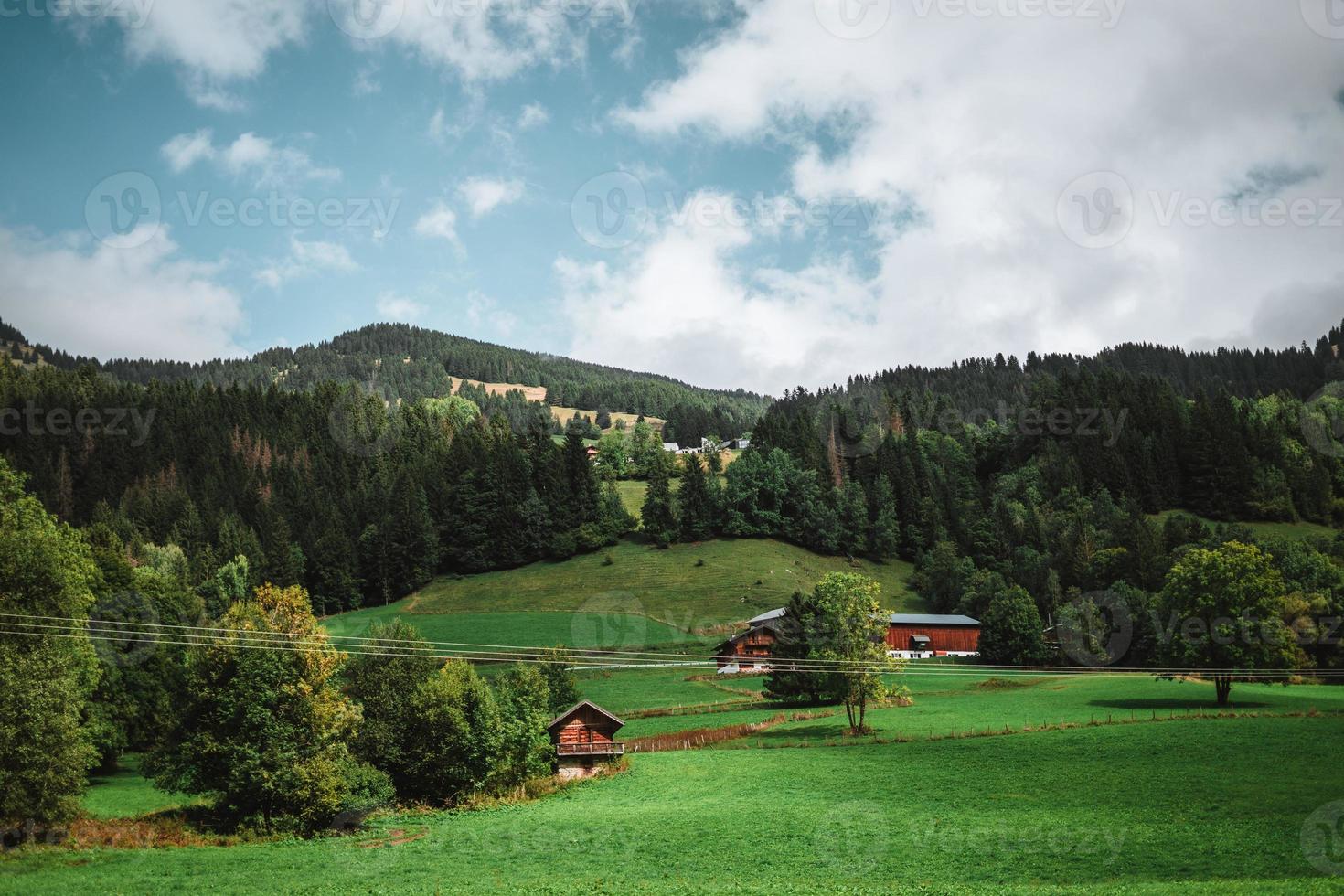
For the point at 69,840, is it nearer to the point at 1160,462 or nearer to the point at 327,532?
the point at 327,532

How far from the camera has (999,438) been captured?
16750cm

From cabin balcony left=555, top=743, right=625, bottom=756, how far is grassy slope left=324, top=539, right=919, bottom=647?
3954 centimetres

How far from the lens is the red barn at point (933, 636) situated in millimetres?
104000

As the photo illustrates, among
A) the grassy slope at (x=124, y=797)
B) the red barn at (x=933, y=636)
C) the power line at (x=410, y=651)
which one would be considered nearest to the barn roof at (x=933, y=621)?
the red barn at (x=933, y=636)

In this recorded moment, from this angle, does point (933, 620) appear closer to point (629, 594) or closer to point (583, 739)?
point (629, 594)

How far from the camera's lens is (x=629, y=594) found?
114062 mm

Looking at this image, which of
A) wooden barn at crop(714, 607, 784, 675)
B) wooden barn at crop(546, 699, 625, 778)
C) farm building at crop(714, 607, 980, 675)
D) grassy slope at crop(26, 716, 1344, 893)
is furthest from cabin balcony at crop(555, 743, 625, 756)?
farm building at crop(714, 607, 980, 675)

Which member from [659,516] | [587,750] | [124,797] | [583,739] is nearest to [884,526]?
[659,516]

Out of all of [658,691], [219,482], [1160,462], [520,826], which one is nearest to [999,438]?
[1160,462]

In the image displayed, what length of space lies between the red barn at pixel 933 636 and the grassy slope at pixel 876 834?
54.3 metres

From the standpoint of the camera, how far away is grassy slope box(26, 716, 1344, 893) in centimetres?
3012

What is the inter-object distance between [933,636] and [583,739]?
Result: 6262 cm

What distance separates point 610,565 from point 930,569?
43419mm

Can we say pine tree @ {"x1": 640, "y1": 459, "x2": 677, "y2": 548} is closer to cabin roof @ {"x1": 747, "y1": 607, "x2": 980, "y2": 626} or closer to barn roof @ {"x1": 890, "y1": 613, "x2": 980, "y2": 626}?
cabin roof @ {"x1": 747, "y1": 607, "x2": 980, "y2": 626}
